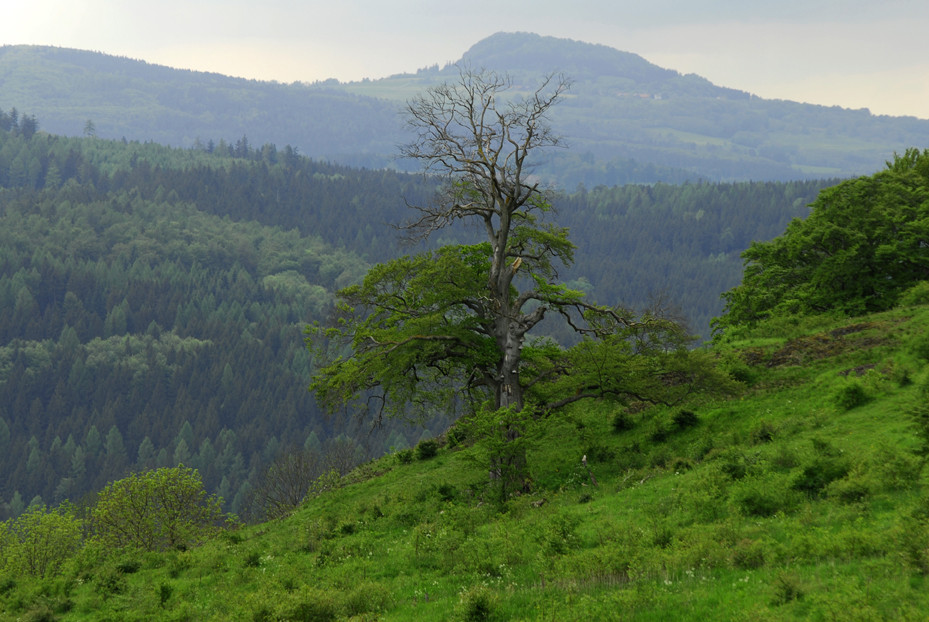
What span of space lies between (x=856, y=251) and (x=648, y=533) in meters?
31.3

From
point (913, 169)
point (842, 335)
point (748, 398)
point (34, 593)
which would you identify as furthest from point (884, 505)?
point (913, 169)

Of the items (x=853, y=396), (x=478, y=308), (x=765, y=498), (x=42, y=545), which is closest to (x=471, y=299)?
(x=478, y=308)

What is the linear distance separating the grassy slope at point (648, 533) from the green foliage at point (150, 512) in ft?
21.9

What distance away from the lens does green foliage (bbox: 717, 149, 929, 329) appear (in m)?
40.6

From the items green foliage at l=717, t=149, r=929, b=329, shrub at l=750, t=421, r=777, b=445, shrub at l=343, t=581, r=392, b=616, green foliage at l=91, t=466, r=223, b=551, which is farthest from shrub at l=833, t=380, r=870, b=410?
green foliage at l=91, t=466, r=223, b=551

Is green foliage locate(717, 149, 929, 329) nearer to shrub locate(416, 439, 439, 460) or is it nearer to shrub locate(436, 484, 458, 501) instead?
shrub locate(416, 439, 439, 460)

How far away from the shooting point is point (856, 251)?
41344mm

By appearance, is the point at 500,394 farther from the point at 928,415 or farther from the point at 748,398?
the point at 928,415

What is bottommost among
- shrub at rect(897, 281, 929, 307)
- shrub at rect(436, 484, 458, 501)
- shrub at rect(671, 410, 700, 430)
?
shrub at rect(436, 484, 458, 501)

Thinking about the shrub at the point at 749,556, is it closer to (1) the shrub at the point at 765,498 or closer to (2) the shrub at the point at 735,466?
(1) the shrub at the point at 765,498

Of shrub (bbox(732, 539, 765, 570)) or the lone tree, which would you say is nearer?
shrub (bbox(732, 539, 765, 570))

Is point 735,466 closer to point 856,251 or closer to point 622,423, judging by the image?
point 622,423

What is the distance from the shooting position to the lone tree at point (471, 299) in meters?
28.8

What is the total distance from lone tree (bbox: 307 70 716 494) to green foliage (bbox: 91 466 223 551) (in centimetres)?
1311
